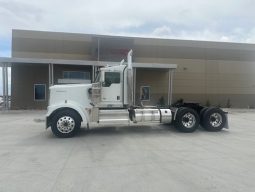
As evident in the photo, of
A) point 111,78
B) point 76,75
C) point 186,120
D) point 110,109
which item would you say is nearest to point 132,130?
point 110,109

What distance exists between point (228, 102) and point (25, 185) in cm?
2892

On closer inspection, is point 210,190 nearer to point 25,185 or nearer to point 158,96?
point 25,185

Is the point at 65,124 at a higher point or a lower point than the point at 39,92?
lower

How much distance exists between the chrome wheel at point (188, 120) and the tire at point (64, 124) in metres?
4.60

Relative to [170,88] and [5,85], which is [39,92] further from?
[170,88]

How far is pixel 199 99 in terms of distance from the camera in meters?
31.1

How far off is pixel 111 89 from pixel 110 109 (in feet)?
2.70

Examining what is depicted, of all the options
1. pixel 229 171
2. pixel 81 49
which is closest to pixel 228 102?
pixel 81 49

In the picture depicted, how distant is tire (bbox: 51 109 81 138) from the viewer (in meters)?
11.0

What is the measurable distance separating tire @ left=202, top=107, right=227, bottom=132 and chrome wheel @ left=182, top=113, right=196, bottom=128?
1.93 ft

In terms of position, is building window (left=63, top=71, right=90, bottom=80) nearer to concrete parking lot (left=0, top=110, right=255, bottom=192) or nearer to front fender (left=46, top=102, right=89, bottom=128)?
concrete parking lot (left=0, top=110, right=255, bottom=192)

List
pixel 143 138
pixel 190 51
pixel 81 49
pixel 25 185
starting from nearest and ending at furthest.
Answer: pixel 25 185, pixel 143 138, pixel 81 49, pixel 190 51

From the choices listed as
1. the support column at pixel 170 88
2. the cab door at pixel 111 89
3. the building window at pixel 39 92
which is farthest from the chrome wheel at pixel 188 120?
the building window at pixel 39 92

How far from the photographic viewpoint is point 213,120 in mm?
13008
